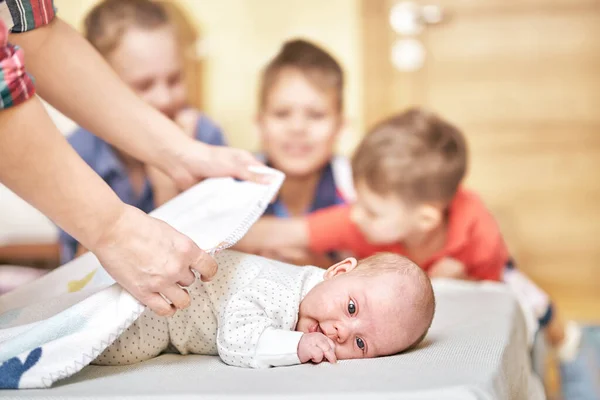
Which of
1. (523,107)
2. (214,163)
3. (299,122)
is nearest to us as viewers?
(214,163)

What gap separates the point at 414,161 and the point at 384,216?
0.53ft

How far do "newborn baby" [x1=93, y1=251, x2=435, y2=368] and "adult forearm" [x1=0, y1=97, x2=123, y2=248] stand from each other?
8.7 inches

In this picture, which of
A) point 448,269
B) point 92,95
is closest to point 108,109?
point 92,95

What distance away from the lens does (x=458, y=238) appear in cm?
197

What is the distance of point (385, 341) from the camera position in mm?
1034

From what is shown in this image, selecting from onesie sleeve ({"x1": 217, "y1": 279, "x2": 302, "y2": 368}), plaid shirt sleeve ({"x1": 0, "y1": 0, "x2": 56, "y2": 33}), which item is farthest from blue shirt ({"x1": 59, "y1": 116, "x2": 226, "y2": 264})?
onesie sleeve ({"x1": 217, "y1": 279, "x2": 302, "y2": 368})

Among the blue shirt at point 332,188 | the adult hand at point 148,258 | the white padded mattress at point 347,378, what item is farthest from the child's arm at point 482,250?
the adult hand at point 148,258

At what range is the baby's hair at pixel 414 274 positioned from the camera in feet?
3.46

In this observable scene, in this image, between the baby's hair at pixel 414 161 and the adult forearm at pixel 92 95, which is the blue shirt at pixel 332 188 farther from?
the adult forearm at pixel 92 95

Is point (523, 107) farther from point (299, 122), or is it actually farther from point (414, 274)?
point (414, 274)

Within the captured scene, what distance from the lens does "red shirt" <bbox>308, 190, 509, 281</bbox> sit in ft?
6.50

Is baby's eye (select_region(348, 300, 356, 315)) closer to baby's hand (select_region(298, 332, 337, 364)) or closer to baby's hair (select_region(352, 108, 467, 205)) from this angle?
baby's hand (select_region(298, 332, 337, 364))

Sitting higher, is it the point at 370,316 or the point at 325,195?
the point at 370,316

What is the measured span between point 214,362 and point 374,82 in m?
2.38
